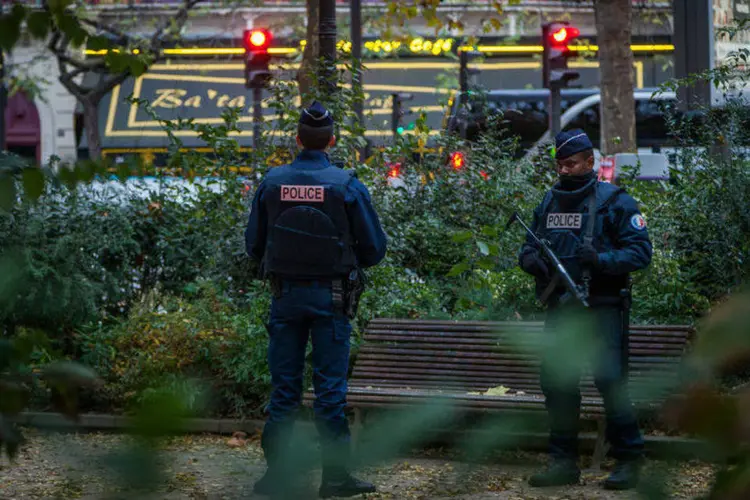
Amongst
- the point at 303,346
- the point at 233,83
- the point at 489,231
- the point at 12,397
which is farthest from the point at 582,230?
the point at 233,83

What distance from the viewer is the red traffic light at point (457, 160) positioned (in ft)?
32.0

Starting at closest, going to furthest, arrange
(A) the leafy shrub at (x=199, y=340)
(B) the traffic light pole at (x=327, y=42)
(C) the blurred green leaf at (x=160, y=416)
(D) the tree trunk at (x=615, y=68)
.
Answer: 1. (C) the blurred green leaf at (x=160, y=416)
2. (A) the leafy shrub at (x=199, y=340)
3. (B) the traffic light pole at (x=327, y=42)
4. (D) the tree trunk at (x=615, y=68)

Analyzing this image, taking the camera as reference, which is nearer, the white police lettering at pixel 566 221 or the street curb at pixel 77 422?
the street curb at pixel 77 422

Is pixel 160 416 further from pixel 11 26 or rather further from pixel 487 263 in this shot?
pixel 487 263

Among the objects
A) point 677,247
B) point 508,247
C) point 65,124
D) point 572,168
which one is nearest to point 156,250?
point 508,247

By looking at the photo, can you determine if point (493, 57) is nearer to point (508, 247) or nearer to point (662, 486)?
point (508, 247)

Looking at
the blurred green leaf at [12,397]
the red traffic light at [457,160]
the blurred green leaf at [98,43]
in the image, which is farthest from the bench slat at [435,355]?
the blurred green leaf at [12,397]

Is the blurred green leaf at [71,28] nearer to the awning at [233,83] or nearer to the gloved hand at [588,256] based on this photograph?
the gloved hand at [588,256]

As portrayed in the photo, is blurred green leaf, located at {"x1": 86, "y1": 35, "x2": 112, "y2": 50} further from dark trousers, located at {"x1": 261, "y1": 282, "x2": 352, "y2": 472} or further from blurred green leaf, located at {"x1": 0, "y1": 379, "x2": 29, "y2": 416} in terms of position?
dark trousers, located at {"x1": 261, "y1": 282, "x2": 352, "y2": 472}

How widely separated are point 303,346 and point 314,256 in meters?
0.48

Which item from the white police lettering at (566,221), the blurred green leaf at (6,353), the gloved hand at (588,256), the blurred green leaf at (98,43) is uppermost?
the blurred green leaf at (98,43)

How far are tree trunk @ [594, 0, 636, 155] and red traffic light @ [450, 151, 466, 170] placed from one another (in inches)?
302

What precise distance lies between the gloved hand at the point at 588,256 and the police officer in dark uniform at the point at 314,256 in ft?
2.86

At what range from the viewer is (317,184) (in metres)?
5.59
